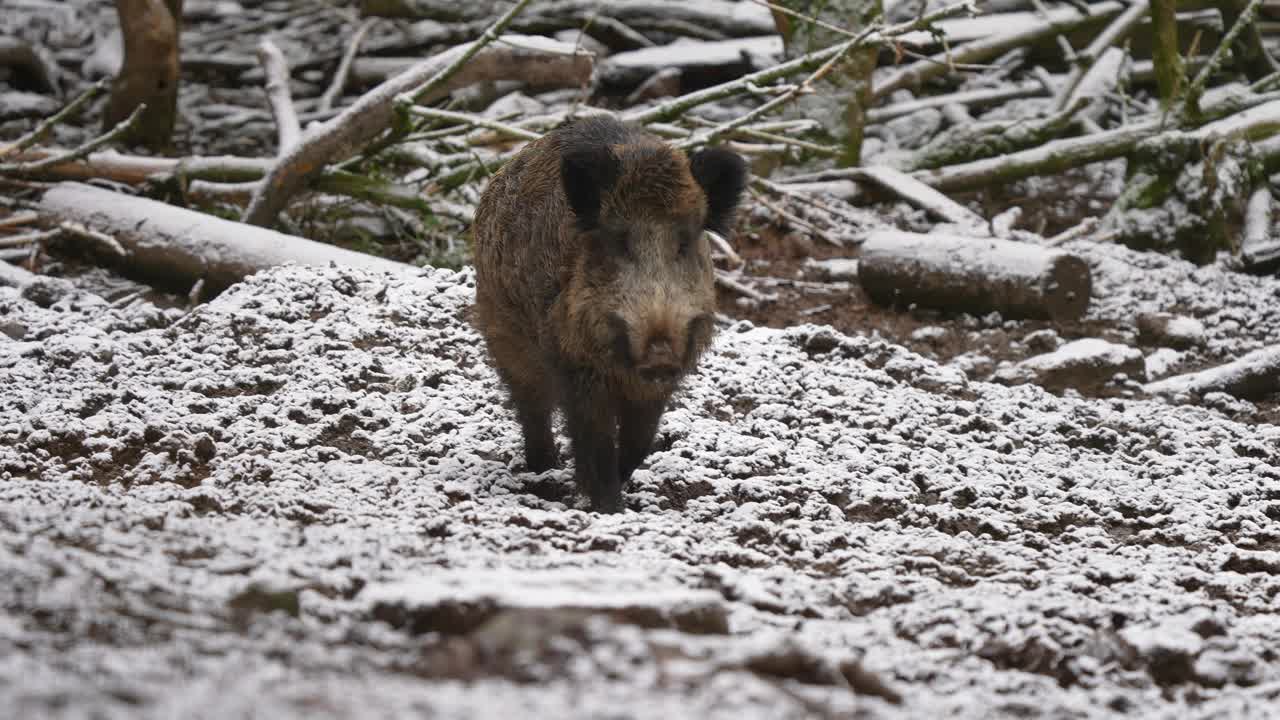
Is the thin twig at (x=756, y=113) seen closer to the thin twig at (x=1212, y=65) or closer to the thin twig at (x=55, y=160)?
the thin twig at (x=1212, y=65)

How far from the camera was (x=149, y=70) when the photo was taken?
388 inches

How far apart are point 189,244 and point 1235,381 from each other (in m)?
5.96

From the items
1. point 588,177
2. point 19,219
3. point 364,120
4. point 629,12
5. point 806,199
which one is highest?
point 588,177

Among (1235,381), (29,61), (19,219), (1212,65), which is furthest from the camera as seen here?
(29,61)

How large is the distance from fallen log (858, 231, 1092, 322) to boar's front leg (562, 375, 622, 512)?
3.84m

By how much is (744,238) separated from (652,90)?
264cm

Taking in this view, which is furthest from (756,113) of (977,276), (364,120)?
(364,120)

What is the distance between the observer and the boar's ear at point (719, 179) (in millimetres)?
4926

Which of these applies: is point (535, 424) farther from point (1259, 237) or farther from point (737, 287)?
point (1259, 237)

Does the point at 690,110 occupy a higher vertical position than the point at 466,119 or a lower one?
lower

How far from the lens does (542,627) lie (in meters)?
2.64

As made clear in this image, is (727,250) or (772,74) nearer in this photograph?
(772,74)

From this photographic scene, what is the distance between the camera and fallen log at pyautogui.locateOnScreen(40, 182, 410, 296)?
7.38 meters

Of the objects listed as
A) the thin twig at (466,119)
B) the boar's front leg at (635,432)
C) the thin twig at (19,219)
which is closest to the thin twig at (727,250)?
the thin twig at (466,119)
